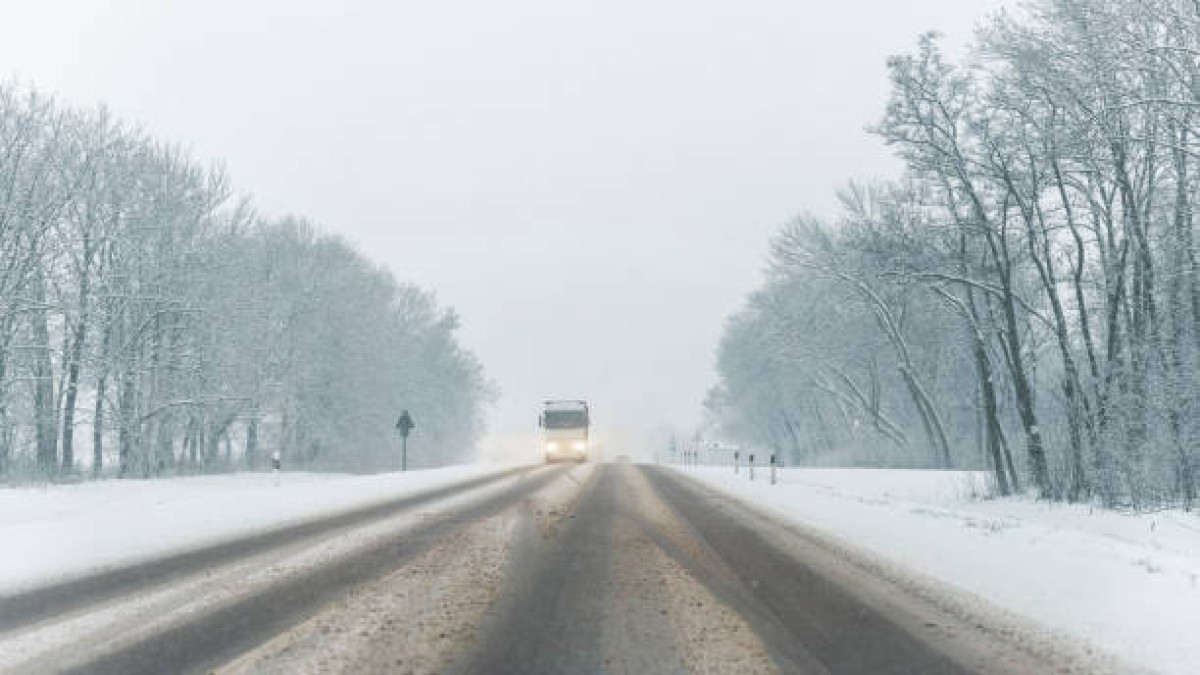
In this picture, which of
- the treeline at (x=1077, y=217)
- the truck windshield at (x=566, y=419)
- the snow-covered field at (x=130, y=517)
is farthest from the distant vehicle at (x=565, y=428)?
the treeline at (x=1077, y=217)

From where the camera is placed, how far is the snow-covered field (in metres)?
8.12

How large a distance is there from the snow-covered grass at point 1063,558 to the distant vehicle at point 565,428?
86.7 ft

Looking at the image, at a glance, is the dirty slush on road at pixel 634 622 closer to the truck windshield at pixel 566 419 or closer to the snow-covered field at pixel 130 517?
the snow-covered field at pixel 130 517

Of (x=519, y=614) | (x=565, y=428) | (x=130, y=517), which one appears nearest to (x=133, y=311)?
(x=130, y=517)

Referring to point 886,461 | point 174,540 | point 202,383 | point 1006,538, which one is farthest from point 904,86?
point 202,383

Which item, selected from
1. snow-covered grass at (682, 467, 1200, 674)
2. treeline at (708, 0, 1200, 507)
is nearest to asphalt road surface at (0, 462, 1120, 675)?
snow-covered grass at (682, 467, 1200, 674)

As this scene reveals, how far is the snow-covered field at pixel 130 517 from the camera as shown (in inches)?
320

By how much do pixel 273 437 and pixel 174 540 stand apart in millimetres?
28987

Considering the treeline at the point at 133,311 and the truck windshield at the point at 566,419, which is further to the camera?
the truck windshield at the point at 566,419

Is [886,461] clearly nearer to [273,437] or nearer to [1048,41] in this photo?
[1048,41]

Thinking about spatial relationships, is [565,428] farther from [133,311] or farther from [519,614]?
[519,614]

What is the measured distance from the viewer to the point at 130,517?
1235 cm

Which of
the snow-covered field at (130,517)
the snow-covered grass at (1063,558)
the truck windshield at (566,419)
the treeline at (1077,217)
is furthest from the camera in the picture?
the truck windshield at (566,419)

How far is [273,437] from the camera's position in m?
37.1
